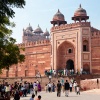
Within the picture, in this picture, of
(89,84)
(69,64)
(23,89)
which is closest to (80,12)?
(69,64)

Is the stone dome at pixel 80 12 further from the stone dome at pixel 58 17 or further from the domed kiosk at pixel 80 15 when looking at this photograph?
the stone dome at pixel 58 17

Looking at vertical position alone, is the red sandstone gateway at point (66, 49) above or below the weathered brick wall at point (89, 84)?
above

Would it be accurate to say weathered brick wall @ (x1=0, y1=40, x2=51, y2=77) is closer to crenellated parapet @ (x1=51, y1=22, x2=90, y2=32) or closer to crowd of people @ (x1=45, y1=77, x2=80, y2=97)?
crenellated parapet @ (x1=51, y1=22, x2=90, y2=32)

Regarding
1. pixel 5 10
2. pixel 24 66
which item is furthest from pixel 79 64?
pixel 5 10

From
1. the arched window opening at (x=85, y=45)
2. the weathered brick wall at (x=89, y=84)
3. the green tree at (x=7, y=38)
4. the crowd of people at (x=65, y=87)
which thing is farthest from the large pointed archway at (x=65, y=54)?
the green tree at (x=7, y=38)

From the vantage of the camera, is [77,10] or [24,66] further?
[24,66]

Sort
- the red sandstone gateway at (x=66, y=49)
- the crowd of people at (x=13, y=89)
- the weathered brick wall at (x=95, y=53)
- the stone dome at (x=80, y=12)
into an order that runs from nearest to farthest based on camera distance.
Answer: the crowd of people at (x=13, y=89) → the weathered brick wall at (x=95, y=53) → the red sandstone gateway at (x=66, y=49) → the stone dome at (x=80, y=12)

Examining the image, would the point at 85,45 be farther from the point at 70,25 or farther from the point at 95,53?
the point at 70,25

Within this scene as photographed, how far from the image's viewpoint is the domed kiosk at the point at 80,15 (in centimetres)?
2908

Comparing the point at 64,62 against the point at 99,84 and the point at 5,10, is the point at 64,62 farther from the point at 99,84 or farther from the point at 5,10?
the point at 5,10

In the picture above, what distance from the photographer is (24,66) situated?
34281 mm

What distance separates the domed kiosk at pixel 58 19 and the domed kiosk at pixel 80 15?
6.50 feet

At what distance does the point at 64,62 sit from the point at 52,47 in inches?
81.3

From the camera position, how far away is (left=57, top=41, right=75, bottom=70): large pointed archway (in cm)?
2997
